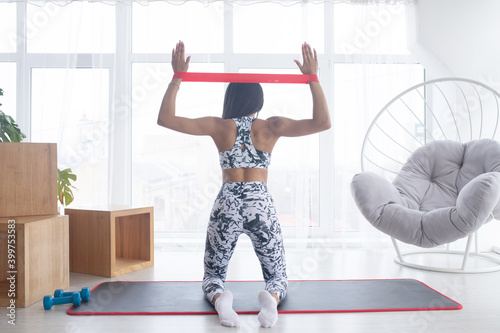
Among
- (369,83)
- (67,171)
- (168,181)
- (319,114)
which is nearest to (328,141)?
(369,83)

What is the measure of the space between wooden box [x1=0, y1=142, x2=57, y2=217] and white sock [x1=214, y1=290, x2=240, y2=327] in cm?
110

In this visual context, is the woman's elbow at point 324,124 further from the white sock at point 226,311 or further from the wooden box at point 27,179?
the wooden box at point 27,179

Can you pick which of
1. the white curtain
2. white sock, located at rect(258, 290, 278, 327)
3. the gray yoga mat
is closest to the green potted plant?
the white curtain

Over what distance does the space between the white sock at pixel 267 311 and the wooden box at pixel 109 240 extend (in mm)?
1191

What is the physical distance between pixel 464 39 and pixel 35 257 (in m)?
3.30

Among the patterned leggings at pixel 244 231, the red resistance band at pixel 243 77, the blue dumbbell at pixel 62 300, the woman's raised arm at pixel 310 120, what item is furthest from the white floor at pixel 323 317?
the red resistance band at pixel 243 77

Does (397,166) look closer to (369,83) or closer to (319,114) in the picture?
(369,83)

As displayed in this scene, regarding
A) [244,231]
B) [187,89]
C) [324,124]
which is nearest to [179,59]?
[324,124]

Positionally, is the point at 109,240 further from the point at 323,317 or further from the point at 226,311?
the point at 323,317

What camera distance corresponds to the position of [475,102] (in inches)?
133

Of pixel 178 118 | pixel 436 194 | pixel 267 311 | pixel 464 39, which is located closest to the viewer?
pixel 267 311

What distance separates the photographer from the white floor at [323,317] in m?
1.72

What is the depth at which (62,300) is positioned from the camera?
200 centimetres

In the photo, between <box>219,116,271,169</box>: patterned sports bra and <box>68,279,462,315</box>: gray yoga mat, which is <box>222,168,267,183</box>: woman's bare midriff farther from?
<box>68,279,462,315</box>: gray yoga mat
